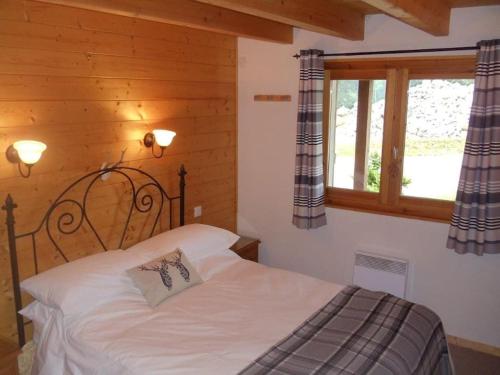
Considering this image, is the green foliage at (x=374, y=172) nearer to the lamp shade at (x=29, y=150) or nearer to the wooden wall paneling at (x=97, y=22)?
the wooden wall paneling at (x=97, y=22)

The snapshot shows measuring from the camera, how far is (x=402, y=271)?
3770mm

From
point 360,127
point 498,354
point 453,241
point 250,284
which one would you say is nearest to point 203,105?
point 360,127

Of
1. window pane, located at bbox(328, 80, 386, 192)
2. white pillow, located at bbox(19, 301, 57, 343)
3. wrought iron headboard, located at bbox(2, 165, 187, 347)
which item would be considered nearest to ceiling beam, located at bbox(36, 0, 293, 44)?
window pane, located at bbox(328, 80, 386, 192)

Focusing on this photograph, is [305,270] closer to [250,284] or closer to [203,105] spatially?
[250,284]

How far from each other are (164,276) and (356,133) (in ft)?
6.74

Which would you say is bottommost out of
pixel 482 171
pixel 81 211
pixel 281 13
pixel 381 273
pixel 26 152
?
pixel 381 273

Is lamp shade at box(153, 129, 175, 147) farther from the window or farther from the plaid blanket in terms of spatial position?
the plaid blanket

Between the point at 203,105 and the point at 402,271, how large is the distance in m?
2.13

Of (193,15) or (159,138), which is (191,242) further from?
(193,15)

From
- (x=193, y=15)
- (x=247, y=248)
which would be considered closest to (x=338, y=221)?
(x=247, y=248)

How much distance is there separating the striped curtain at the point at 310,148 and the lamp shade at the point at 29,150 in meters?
2.11

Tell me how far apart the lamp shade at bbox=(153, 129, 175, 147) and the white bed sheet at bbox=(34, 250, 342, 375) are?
105cm

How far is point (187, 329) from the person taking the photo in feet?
8.30

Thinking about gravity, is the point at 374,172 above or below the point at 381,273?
above
